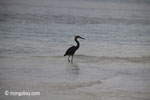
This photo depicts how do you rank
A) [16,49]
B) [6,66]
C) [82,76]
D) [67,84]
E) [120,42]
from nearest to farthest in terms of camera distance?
1. [67,84]
2. [82,76]
3. [6,66]
4. [16,49]
5. [120,42]

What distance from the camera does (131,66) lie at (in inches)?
564

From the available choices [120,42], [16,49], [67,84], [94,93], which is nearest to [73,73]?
[67,84]

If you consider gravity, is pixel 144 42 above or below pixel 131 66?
above

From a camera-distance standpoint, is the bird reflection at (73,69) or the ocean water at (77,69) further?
the bird reflection at (73,69)

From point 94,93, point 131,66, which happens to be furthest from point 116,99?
point 131,66

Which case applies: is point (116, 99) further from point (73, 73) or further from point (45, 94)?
point (73, 73)

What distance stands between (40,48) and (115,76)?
→ 602 cm

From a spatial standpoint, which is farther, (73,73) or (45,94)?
(73,73)

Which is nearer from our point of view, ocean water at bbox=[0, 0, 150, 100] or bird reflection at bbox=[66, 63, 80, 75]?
ocean water at bbox=[0, 0, 150, 100]

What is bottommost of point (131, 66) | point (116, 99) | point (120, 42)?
point (116, 99)

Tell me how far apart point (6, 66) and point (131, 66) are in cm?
414

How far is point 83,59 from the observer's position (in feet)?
51.7

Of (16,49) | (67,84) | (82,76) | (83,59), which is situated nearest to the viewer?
(67,84)

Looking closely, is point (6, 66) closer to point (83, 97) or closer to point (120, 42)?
point (83, 97)
